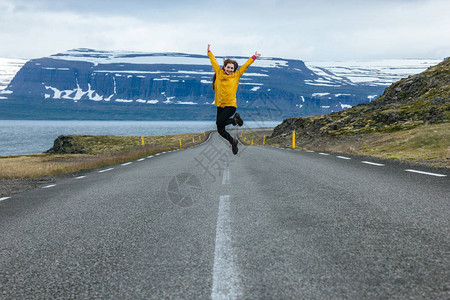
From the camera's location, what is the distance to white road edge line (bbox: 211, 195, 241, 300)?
2.40m

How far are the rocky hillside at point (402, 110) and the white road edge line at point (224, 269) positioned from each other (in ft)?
70.1

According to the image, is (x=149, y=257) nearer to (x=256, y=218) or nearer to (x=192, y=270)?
(x=192, y=270)

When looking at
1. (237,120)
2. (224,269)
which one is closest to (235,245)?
(224,269)

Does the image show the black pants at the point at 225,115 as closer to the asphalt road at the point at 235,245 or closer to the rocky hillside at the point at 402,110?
the asphalt road at the point at 235,245

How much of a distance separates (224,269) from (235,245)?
589mm

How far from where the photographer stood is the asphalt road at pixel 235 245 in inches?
97.7

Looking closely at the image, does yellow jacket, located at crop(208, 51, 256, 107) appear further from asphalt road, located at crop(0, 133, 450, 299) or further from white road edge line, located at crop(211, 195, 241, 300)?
→ white road edge line, located at crop(211, 195, 241, 300)

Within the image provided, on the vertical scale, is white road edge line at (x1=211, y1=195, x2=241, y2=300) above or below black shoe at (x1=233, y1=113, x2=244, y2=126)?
below

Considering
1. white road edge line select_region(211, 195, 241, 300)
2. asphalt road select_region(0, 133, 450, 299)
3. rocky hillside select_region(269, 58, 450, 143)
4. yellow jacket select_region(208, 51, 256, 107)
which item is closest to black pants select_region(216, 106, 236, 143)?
yellow jacket select_region(208, 51, 256, 107)

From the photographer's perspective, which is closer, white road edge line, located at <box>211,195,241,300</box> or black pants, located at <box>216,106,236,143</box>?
white road edge line, located at <box>211,195,241,300</box>

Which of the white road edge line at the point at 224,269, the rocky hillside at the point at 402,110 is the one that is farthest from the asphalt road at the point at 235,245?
the rocky hillside at the point at 402,110

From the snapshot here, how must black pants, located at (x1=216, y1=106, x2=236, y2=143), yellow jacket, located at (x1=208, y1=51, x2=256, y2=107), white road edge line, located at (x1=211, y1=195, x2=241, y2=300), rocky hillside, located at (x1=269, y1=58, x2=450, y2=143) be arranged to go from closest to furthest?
white road edge line, located at (x1=211, y1=195, x2=241, y2=300), yellow jacket, located at (x1=208, y1=51, x2=256, y2=107), black pants, located at (x1=216, y1=106, x2=236, y2=143), rocky hillside, located at (x1=269, y1=58, x2=450, y2=143)

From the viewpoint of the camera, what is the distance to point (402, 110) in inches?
1029

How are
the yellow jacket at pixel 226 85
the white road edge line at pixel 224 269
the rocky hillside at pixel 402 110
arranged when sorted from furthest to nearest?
the rocky hillside at pixel 402 110, the yellow jacket at pixel 226 85, the white road edge line at pixel 224 269
